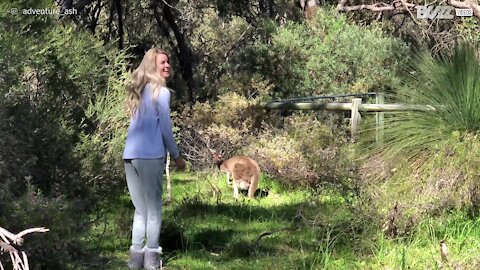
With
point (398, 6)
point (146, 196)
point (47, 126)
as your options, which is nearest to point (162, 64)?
point (146, 196)

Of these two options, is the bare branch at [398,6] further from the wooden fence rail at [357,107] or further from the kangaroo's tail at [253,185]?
the kangaroo's tail at [253,185]

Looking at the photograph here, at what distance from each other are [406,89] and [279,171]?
2.46 metres

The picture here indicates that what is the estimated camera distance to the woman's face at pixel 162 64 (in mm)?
5195

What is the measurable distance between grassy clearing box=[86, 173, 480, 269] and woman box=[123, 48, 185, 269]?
255 millimetres

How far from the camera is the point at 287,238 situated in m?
6.06

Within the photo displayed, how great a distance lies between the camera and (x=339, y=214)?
598 centimetres

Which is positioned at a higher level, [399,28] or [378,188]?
[399,28]

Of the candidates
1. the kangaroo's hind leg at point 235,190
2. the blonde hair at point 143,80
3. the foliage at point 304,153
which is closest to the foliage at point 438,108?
the foliage at point 304,153

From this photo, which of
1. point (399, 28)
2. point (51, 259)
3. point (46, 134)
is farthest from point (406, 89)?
point (399, 28)

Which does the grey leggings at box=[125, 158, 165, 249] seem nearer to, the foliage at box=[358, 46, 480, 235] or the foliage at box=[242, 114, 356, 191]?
the foliage at box=[358, 46, 480, 235]

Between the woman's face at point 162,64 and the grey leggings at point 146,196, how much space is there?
651 mm

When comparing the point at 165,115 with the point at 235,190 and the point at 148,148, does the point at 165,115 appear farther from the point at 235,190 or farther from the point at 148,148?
the point at 235,190

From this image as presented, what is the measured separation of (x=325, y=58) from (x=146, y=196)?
8073mm

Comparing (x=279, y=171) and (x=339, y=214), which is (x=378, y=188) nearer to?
(x=339, y=214)
